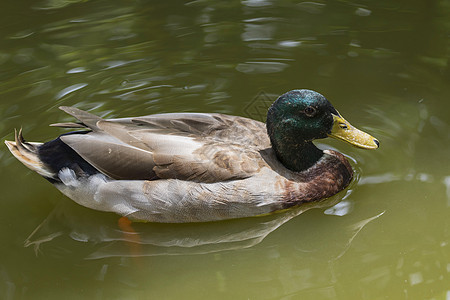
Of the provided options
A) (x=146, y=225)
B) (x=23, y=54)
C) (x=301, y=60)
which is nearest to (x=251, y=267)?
(x=146, y=225)

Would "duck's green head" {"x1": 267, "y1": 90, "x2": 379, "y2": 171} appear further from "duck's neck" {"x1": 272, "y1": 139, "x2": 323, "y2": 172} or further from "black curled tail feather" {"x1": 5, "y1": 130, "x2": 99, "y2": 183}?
"black curled tail feather" {"x1": 5, "y1": 130, "x2": 99, "y2": 183}

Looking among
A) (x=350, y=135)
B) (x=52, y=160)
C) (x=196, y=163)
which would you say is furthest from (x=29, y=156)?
(x=350, y=135)

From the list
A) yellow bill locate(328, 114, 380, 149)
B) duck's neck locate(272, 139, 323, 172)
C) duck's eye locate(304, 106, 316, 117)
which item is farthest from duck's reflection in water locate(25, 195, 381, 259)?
duck's eye locate(304, 106, 316, 117)

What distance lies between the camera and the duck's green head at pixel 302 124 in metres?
5.17

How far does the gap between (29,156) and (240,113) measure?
218cm

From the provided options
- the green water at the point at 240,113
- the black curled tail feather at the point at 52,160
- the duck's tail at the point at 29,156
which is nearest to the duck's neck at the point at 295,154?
the green water at the point at 240,113

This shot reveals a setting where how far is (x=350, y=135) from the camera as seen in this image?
17.3 feet

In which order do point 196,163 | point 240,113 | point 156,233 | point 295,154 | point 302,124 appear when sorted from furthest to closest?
point 240,113 → point 295,154 → point 302,124 → point 156,233 → point 196,163

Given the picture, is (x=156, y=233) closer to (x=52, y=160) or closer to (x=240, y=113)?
(x=52, y=160)

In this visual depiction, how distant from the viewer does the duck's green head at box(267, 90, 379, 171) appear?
5.17m

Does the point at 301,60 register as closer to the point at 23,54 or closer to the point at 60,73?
the point at 60,73

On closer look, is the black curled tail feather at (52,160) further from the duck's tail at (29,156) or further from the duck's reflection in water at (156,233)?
the duck's reflection in water at (156,233)

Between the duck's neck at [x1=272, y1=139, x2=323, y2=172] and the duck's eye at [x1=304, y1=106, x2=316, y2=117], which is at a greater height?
the duck's eye at [x1=304, y1=106, x2=316, y2=117]

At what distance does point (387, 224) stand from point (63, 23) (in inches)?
204
